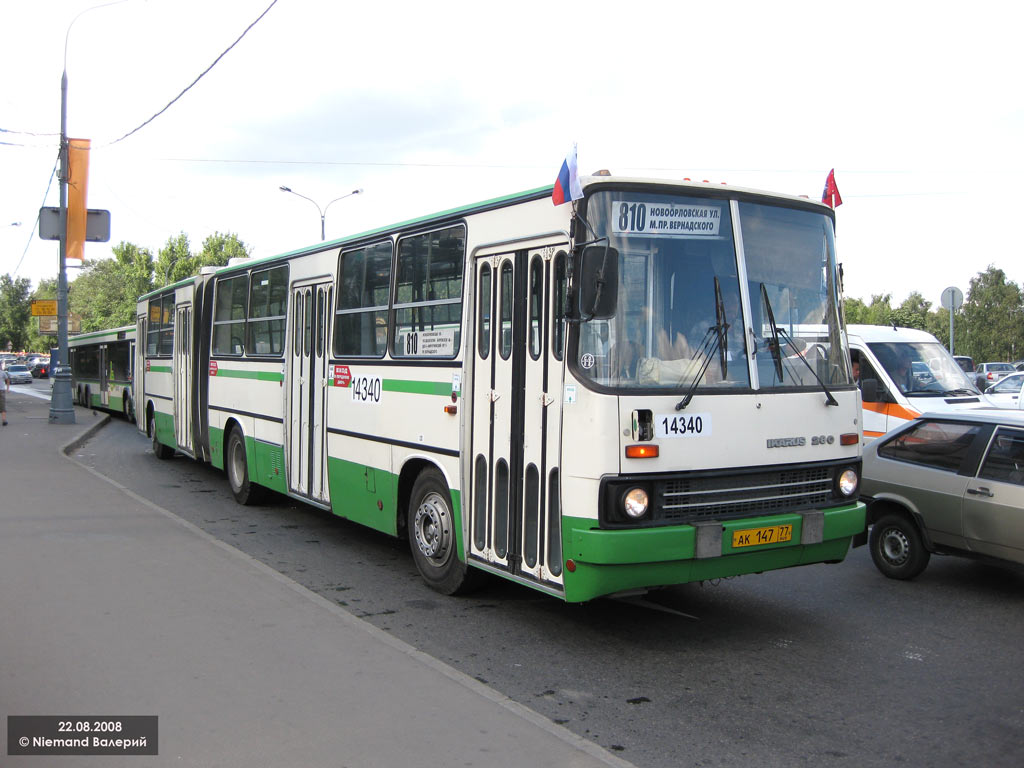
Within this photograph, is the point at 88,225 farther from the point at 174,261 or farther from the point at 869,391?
the point at 174,261

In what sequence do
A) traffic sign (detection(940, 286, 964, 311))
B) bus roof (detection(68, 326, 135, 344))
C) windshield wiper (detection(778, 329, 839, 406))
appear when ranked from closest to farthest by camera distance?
windshield wiper (detection(778, 329, 839, 406)) → traffic sign (detection(940, 286, 964, 311)) → bus roof (detection(68, 326, 135, 344))

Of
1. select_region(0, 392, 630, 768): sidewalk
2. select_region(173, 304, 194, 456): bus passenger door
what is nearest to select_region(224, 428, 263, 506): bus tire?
select_region(173, 304, 194, 456): bus passenger door

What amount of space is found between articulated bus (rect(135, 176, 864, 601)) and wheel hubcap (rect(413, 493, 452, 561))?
17 mm

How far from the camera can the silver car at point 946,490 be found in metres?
7.28

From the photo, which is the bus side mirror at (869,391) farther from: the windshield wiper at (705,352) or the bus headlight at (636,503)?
the bus headlight at (636,503)

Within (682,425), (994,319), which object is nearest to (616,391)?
(682,425)

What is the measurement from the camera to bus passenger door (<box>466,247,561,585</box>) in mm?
6031

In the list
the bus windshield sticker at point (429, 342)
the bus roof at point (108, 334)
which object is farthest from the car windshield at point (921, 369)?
the bus roof at point (108, 334)

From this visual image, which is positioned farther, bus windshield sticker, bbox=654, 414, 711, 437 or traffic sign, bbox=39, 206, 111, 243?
traffic sign, bbox=39, 206, 111, 243

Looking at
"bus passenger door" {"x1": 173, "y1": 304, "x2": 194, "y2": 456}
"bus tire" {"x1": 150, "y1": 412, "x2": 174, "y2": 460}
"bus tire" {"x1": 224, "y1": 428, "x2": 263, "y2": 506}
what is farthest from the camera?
"bus tire" {"x1": 150, "y1": 412, "x2": 174, "y2": 460}

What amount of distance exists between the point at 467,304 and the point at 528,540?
187cm

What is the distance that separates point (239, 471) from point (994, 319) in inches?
2770

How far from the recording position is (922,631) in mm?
6566

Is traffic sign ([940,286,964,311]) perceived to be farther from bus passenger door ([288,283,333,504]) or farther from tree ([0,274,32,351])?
tree ([0,274,32,351])
